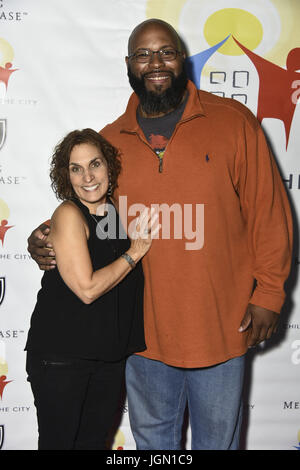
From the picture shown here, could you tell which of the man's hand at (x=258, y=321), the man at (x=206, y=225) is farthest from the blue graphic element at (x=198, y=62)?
the man's hand at (x=258, y=321)

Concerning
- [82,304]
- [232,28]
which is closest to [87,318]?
[82,304]

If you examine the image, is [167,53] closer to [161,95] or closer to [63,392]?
[161,95]

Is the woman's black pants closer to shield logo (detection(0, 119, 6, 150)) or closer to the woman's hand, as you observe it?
the woman's hand

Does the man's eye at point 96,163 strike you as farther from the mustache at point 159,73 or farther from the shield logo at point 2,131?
the shield logo at point 2,131

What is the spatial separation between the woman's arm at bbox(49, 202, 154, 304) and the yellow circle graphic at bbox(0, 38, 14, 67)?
0.99 metres

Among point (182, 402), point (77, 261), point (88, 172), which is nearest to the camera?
point (77, 261)

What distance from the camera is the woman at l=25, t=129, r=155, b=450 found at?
144 cm

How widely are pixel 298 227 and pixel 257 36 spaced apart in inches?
36.9

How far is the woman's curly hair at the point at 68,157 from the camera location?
1.53 metres

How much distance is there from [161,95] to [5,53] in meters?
0.94

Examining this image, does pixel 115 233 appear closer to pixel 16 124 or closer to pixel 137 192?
pixel 137 192

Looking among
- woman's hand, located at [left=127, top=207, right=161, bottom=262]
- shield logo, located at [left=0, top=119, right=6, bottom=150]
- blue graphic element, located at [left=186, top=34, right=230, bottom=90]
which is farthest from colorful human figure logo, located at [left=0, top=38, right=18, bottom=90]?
woman's hand, located at [left=127, top=207, right=161, bottom=262]

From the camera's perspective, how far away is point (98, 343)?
57.8 inches

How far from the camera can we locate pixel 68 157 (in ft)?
5.01
